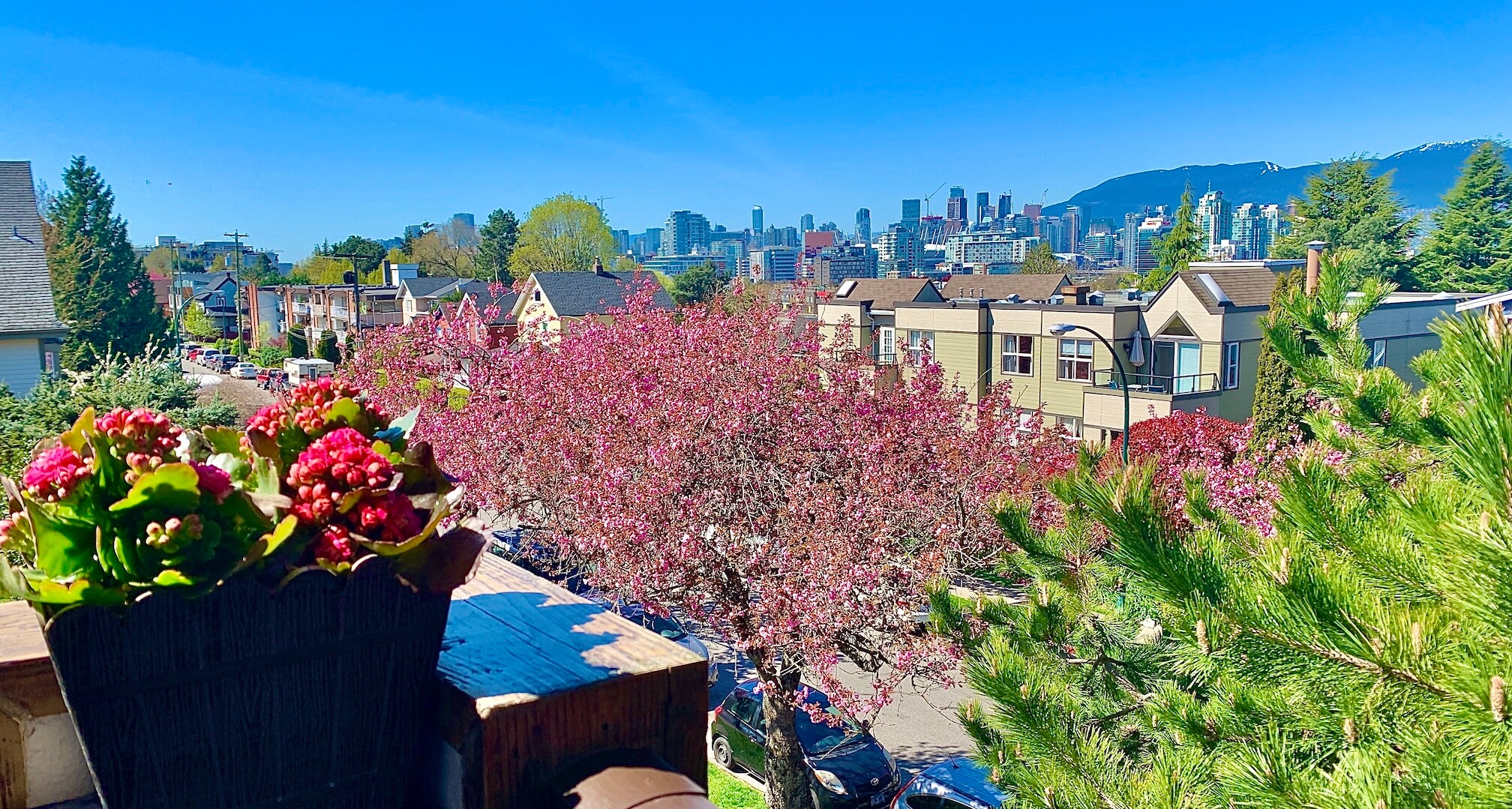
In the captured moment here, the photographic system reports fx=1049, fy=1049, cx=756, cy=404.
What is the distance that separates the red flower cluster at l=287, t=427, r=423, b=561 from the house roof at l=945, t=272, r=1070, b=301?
48.8 meters

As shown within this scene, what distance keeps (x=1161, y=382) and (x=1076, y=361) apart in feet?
8.07

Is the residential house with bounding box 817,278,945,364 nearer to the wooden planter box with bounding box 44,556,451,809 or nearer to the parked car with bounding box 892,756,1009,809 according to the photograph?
the parked car with bounding box 892,756,1009,809

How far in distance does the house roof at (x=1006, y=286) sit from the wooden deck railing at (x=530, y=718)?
48.6 metres

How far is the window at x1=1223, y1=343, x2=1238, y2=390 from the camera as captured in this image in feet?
92.9

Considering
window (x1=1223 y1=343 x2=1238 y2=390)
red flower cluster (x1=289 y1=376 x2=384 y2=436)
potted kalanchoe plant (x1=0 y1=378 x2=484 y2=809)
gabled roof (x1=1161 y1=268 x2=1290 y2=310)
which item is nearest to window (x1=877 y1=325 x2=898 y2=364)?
gabled roof (x1=1161 y1=268 x2=1290 y2=310)

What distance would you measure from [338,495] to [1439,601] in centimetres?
277

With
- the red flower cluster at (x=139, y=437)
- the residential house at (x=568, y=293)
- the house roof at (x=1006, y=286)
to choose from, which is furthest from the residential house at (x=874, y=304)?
the red flower cluster at (x=139, y=437)

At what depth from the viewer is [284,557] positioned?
4.96 feet

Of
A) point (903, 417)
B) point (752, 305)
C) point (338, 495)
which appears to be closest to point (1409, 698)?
point (338, 495)

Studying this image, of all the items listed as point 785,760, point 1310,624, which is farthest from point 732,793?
point 1310,624

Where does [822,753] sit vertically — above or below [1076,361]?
below

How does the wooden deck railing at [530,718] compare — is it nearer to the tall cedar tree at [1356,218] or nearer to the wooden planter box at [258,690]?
the wooden planter box at [258,690]

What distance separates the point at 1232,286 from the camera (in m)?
29.7

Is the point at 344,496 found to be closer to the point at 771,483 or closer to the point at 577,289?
the point at 771,483
